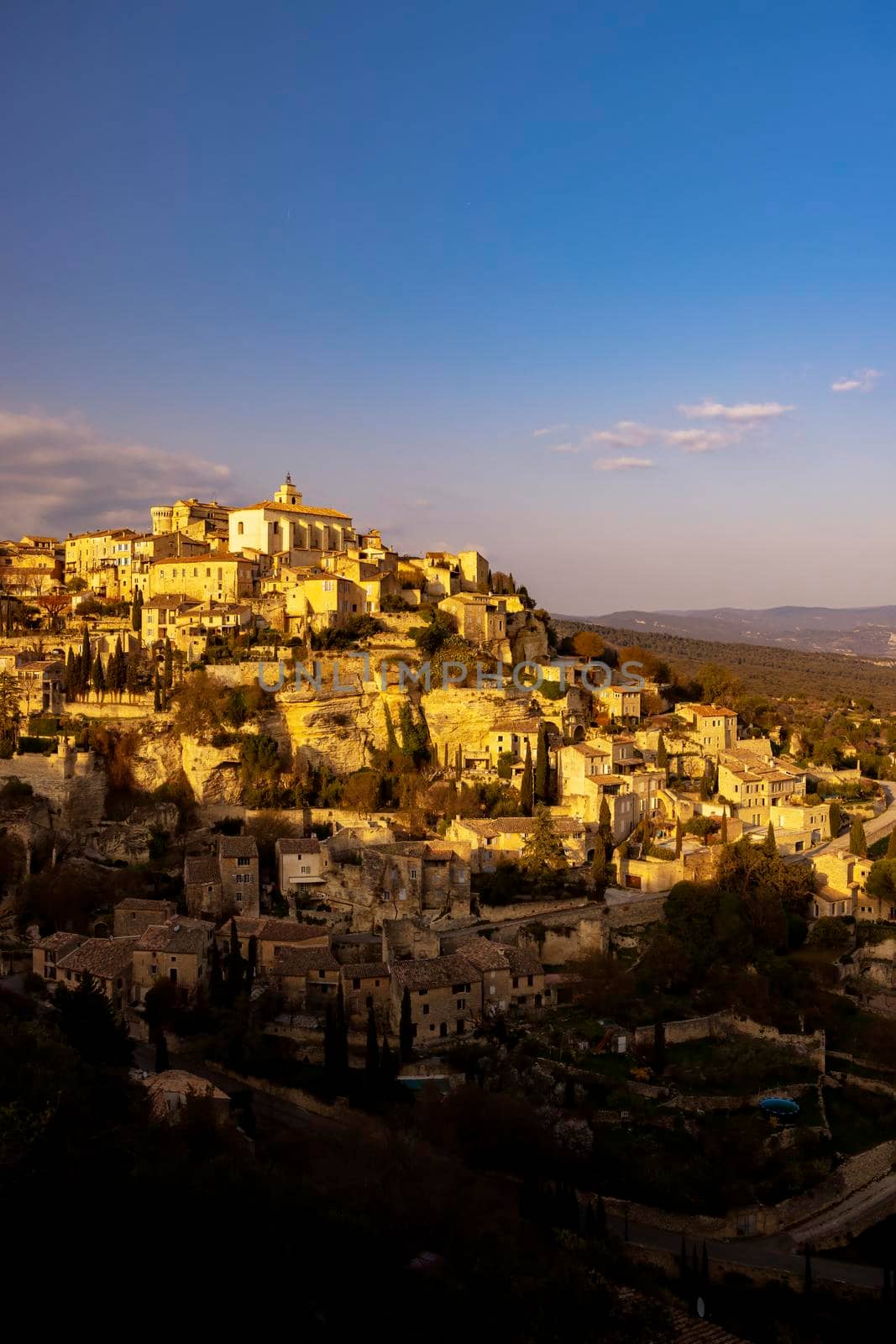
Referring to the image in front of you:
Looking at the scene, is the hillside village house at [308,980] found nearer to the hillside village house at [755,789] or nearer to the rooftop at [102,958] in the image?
the rooftop at [102,958]

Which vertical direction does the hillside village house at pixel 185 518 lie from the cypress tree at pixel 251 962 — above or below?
above

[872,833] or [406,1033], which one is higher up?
[872,833]

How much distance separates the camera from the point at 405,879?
28391 mm

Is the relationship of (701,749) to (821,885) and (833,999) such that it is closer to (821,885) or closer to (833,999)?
(821,885)

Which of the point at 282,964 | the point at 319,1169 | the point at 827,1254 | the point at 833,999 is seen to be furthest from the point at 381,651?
the point at 827,1254

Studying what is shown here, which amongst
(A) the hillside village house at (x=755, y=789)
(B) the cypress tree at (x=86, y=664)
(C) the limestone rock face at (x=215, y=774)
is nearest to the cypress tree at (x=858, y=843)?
(A) the hillside village house at (x=755, y=789)

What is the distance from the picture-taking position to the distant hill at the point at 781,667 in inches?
3063

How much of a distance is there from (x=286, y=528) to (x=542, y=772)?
19.9 meters

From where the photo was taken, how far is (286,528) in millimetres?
47500

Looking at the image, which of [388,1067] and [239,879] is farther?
[239,879]

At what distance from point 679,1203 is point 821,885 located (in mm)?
13617

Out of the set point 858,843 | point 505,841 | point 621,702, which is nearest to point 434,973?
point 505,841

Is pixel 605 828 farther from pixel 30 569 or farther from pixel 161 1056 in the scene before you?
pixel 30 569

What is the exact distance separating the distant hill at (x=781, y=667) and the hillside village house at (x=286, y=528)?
23.4 metres
